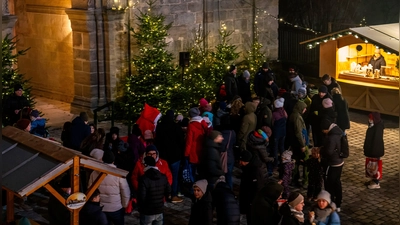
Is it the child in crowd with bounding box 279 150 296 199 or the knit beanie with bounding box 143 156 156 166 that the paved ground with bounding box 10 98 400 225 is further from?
the knit beanie with bounding box 143 156 156 166

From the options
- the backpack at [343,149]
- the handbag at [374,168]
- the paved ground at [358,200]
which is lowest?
the paved ground at [358,200]

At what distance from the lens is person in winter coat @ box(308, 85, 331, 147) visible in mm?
14922

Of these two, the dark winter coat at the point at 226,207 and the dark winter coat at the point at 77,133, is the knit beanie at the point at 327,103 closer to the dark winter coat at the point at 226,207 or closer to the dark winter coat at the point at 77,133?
the dark winter coat at the point at 77,133

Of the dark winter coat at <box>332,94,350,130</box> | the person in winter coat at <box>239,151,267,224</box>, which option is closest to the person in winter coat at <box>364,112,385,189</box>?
the dark winter coat at <box>332,94,350,130</box>

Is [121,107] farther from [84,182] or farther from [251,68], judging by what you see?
[84,182]

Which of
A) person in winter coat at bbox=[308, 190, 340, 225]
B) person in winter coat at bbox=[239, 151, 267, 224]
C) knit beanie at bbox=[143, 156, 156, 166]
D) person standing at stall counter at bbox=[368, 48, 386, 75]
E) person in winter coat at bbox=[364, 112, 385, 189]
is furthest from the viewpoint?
person standing at stall counter at bbox=[368, 48, 386, 75]

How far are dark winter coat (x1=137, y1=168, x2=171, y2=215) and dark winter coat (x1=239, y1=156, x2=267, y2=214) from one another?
1.46m

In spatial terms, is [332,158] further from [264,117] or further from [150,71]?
[150,71]

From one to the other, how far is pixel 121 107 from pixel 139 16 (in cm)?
251

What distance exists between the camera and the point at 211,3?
21672 millimetres

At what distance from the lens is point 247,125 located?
13828 millimetres

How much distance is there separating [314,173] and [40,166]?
5135 mm

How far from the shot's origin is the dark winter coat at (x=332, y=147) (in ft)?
39.0

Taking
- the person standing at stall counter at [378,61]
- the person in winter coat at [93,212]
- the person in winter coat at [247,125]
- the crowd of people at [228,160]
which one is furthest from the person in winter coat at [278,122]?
the person standing at stall counter at [378,61]
